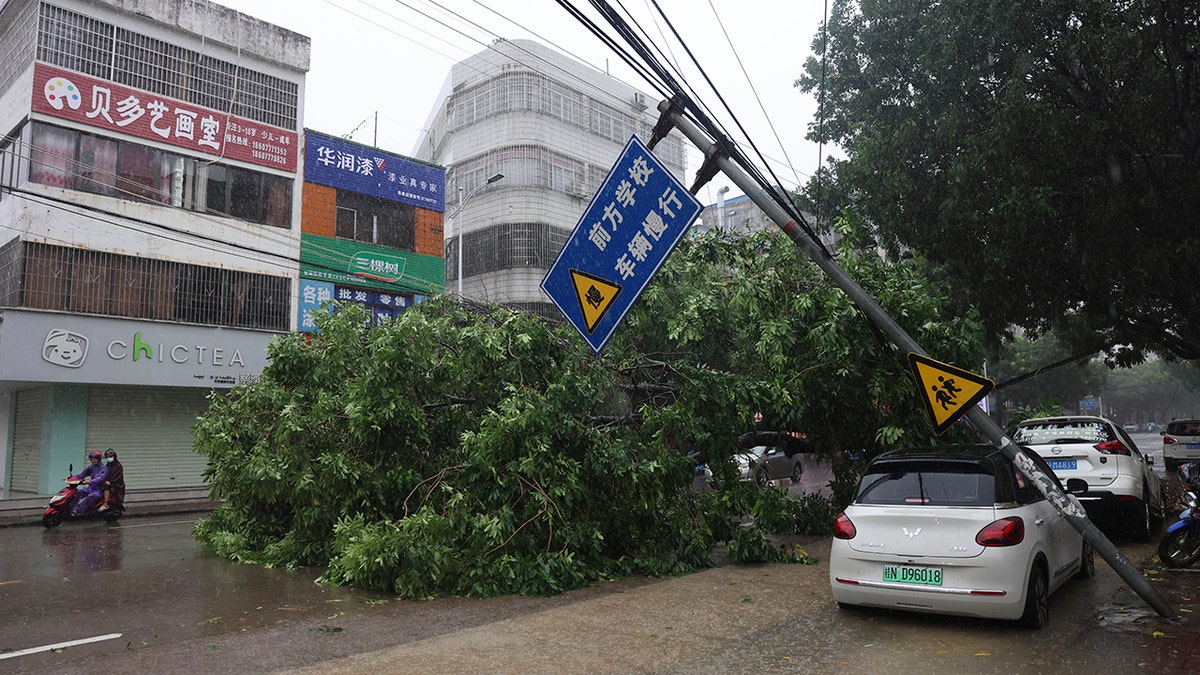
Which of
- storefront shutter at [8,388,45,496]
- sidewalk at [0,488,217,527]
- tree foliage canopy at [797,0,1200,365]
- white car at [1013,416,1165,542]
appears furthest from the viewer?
storefront shutter at [8,388,45,496]

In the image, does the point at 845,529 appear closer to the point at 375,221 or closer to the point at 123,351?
the point at 123,351

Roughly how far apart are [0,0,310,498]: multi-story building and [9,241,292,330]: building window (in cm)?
4

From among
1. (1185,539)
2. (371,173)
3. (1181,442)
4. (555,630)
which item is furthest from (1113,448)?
(371,173)

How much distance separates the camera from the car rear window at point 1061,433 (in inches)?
400

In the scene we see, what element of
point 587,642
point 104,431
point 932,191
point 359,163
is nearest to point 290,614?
point 587,642

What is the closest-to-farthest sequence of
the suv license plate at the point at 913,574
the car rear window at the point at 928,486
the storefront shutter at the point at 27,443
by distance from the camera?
the suv license plate at the point at 913,574, the car rear window at the point at 928,486, the storefront shutter at the point at 27,443

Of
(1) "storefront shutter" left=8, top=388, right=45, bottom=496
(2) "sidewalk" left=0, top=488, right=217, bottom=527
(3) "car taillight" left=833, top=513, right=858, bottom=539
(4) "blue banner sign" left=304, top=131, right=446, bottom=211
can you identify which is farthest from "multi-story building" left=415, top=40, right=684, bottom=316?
(3) "car taillight" left=833, top=513, right=858, bottom=539

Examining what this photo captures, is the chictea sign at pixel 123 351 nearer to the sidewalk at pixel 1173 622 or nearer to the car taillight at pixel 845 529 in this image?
the car taillight at pixel 845 529

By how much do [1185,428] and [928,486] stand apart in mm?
21752

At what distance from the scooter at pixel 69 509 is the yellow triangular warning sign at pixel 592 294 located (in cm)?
1284

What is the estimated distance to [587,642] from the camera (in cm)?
602

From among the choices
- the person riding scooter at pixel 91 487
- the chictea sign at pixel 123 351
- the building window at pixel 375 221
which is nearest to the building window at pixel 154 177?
the building window at pixel 375 221

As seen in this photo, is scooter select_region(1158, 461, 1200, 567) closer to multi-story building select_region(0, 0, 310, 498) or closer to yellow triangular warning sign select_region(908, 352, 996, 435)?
yellow triangular warning sign select_region(908, 352, 996, 435)

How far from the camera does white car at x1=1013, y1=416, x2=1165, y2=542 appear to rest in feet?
31.7
